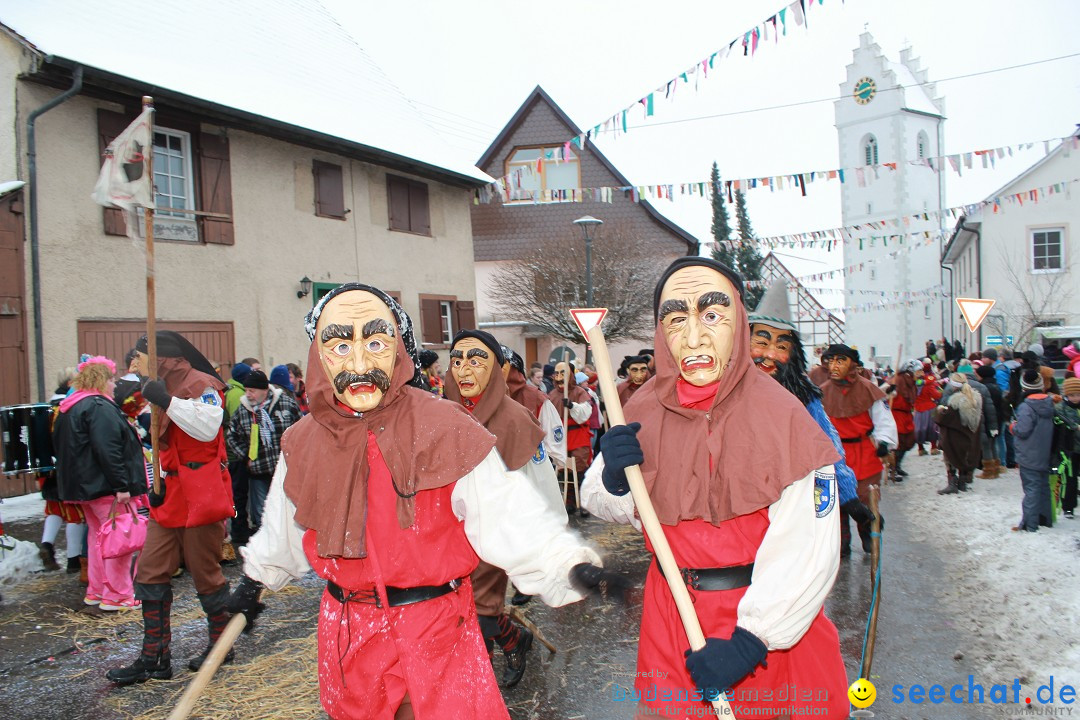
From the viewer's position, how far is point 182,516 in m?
4.73

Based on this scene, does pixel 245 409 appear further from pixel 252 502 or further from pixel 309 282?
pixel 309 282

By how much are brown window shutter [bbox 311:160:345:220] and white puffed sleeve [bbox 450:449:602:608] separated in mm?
12844

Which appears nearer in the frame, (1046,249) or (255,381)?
(255,381)

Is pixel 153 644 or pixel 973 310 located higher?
pixel 973 310

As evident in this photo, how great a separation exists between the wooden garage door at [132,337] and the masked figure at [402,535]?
26.4 feet

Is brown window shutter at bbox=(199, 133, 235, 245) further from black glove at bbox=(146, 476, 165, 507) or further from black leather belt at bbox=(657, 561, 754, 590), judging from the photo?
black leather belt at bbox=(657, 561, 754, 590)

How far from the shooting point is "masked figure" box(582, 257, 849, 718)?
7.47 feet

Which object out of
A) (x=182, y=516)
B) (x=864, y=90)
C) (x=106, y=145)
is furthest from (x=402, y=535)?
(x=864, y=90)

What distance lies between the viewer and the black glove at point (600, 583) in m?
2.30

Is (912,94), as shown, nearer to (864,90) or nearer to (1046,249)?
(864,90)

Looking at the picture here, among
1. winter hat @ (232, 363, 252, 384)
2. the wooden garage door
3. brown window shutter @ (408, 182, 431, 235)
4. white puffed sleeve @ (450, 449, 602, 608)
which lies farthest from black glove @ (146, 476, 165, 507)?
brown window shutter @ (408, 182, 431, 235)

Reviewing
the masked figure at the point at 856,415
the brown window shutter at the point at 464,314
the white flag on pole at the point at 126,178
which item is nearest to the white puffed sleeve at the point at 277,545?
the white flag on pole at the point at 126,178

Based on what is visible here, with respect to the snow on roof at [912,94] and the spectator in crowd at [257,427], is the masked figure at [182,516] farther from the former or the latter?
the snow on roof at [912,94]

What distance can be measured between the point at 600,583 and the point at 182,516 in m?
3.31
